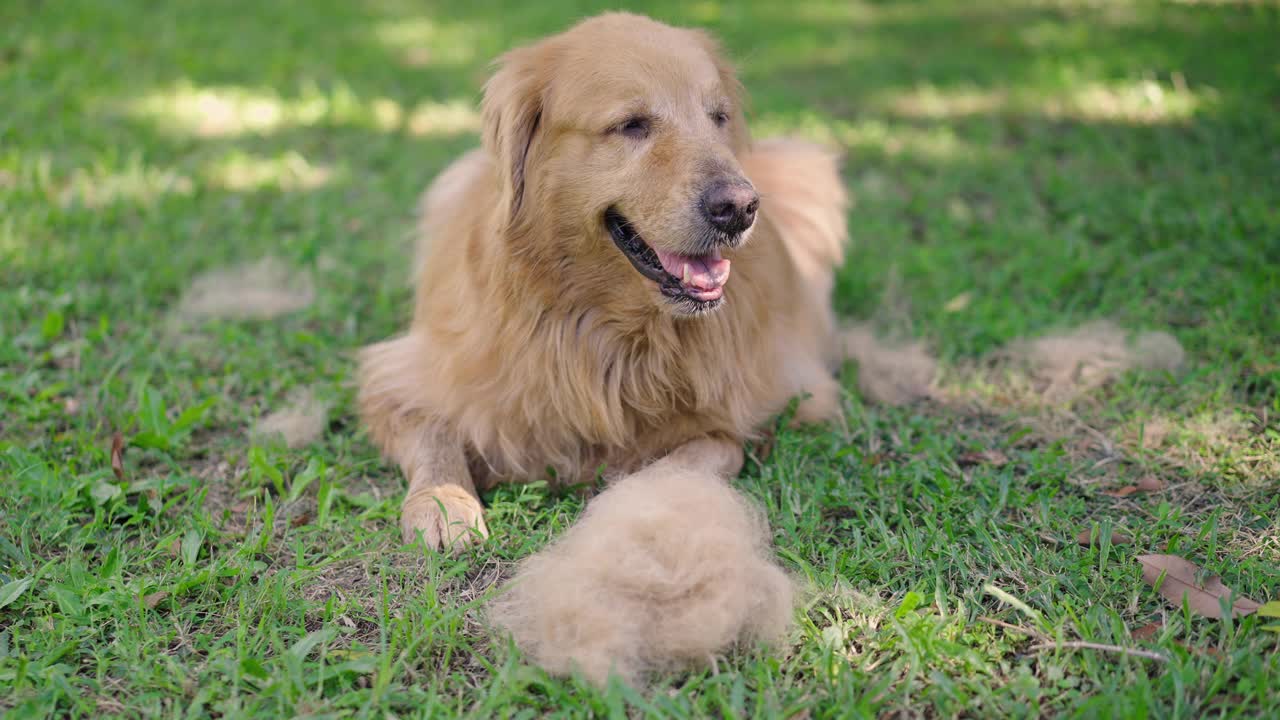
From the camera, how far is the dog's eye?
2.93 metres

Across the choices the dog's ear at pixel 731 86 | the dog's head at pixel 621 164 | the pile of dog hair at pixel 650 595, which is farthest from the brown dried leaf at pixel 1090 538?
Result: the dog's ear at pixel 731 86

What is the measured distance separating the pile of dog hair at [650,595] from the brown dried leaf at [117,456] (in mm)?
1431

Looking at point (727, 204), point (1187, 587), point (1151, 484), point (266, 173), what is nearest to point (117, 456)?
point (727, 204)

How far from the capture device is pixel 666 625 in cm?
220

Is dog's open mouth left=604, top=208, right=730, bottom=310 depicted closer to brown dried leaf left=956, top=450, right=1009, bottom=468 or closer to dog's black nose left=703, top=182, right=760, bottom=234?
dog's black nose left=703, top=182, right=760, bottom=234

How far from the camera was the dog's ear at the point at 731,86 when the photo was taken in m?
3.31

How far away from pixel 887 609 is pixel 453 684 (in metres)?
1.08

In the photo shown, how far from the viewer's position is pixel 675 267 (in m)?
2.90

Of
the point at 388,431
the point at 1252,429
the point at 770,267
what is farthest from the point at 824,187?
the point at 388,431

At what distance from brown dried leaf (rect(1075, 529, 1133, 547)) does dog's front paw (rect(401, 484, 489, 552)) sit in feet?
5.54

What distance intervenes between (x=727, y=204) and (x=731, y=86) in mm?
820

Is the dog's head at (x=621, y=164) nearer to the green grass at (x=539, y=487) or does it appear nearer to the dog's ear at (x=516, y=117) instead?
the dog's ear at (x=516, y=117)

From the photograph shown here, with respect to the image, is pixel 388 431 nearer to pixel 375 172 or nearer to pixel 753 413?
pixel 753 413

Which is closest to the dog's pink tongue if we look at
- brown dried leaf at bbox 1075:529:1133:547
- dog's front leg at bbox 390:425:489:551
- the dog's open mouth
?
the dog's open mouth
